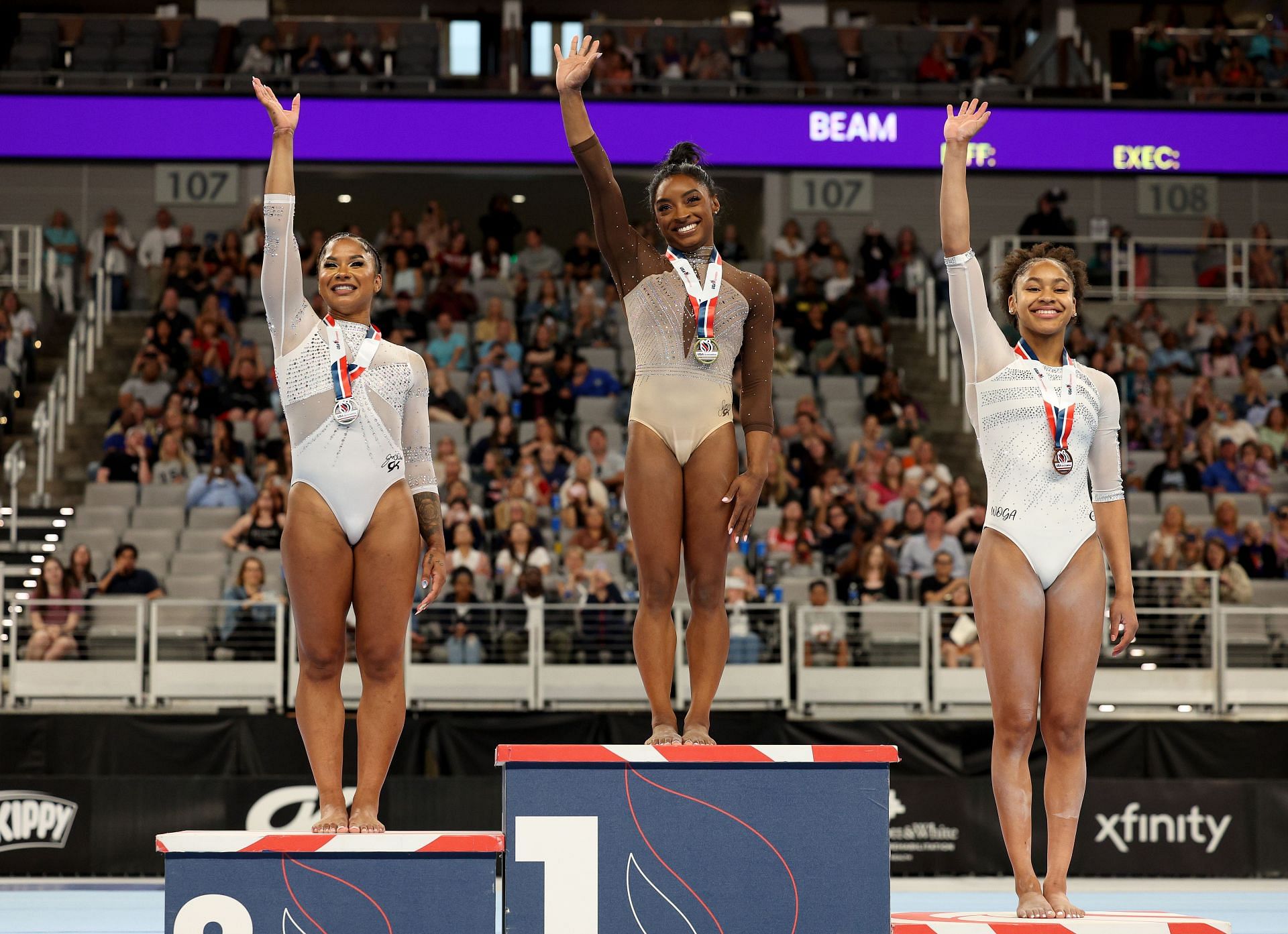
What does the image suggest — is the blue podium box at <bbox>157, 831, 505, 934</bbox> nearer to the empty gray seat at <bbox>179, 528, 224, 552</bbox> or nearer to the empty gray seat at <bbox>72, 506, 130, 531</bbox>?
the empty gray seat at <bbox>179, 528, 224, 552</bbox>

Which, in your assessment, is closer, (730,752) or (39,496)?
(730,752)

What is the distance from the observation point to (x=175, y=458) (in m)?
13.2

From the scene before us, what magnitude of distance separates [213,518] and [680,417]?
27.0 ft

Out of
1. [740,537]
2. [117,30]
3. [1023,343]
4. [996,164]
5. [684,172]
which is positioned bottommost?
[740,537]

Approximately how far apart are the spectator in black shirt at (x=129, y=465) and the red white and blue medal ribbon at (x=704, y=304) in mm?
9107

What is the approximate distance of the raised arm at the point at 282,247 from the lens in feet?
16.1

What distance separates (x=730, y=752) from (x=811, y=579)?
7.18 m

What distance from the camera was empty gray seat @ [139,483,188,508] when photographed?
12.9 meters

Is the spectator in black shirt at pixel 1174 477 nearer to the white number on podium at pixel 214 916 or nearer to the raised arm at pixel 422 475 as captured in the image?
the raised arm at pixel 422 475

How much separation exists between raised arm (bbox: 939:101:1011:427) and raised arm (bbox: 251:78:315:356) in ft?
6.59

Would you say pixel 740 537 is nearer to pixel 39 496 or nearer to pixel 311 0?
pixel 39 496

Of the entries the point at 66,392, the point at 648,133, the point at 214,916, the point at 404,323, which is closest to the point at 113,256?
Answer: the point at 66,392

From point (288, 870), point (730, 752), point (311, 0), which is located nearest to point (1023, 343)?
point (730, 752)

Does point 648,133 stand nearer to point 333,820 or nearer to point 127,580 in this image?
point 127,580
